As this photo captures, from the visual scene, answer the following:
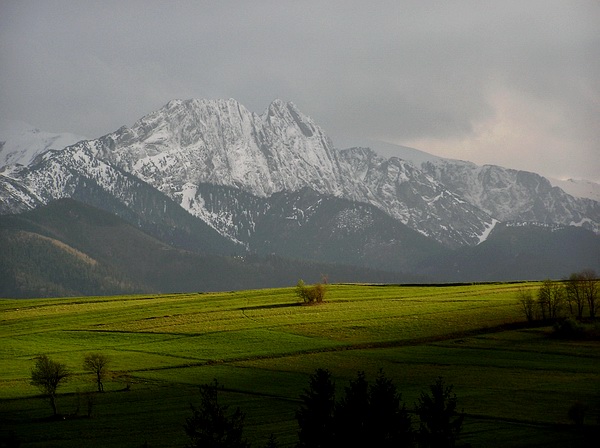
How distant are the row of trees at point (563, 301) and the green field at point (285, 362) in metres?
3.38

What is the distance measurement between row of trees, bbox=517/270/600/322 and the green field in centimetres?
338

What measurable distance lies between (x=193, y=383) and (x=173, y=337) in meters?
40.2

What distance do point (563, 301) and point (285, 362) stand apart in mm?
60798

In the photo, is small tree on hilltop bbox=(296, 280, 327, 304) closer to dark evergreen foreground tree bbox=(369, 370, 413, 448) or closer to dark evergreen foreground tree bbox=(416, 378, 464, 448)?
dark evergreen foreground tree bbox=(369, 370, 413, 448)

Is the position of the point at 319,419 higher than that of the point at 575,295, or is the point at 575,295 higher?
the point at 575,295

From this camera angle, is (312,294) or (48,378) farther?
(312,294)

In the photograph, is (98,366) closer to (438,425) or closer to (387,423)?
(387,423)

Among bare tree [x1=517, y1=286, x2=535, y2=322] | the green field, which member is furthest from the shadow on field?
bare tree [x1=517, y1=286, x2=535, y2=322]

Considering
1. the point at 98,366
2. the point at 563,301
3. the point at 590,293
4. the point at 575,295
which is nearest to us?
the point at 98,366

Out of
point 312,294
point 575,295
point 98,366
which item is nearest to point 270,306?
point 312,294

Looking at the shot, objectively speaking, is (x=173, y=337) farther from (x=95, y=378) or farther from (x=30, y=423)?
(x=30, y=423)

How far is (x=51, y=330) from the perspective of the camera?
160 m

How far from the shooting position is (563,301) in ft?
490

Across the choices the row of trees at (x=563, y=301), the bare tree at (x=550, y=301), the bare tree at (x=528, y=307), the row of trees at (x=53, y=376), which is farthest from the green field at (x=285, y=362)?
the bare tree at (x=550, y=301)
